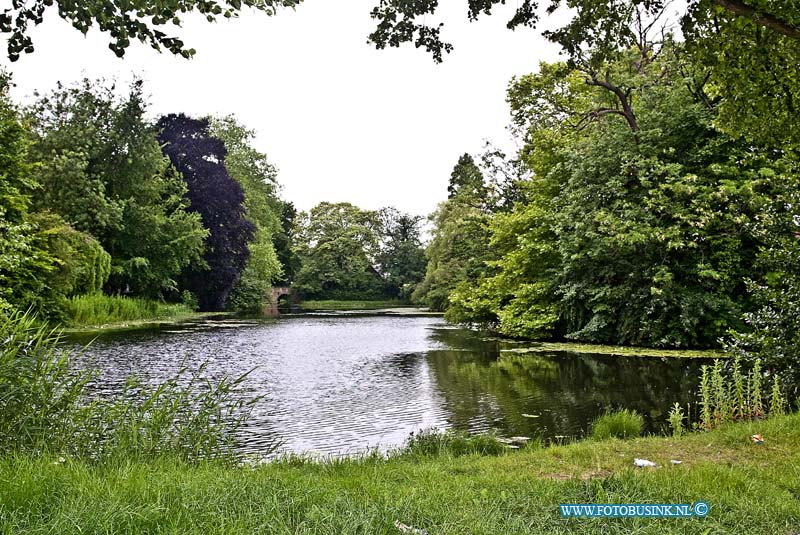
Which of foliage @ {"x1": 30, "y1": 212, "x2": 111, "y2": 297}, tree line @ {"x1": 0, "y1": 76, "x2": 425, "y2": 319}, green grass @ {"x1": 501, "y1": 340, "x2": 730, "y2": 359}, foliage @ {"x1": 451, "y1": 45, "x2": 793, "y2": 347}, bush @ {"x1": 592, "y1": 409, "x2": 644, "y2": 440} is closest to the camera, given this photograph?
bush @ {"x1": 592, "y1": 409, "x2": 644, "y2": 440}

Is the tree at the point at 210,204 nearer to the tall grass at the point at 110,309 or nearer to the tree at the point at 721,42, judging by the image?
the tall grass at the point at 110,309

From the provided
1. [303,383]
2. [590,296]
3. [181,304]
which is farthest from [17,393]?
[181,304]

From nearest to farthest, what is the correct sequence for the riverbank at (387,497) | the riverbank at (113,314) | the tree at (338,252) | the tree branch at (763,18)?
the riverbank at (387,497), the tree branch at (763,18), the riverbank at (113,314), the tree at (338,252)

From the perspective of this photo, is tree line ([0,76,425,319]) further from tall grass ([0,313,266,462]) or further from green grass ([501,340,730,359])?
green grass ([501,340,730,359])

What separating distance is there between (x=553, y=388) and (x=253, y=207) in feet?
134

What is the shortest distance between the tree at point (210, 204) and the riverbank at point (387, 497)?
35.3m

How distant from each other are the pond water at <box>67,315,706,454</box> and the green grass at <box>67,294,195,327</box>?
11.1ft

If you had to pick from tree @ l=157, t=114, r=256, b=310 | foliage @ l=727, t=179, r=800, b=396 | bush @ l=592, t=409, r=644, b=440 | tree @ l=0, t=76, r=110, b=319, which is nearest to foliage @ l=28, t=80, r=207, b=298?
tree @ l=157, t=114, r=256, b=310

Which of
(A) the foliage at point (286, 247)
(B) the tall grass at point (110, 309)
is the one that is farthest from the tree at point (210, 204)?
(A) the foliage at point (286, 247)

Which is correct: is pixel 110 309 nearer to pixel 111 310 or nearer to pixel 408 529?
pixel 111 310

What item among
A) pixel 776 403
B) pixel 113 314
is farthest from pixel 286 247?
pixel 776 403

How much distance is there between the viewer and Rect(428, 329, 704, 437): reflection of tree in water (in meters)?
8.16

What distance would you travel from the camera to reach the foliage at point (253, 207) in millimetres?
44094

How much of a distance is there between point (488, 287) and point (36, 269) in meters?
14.9
